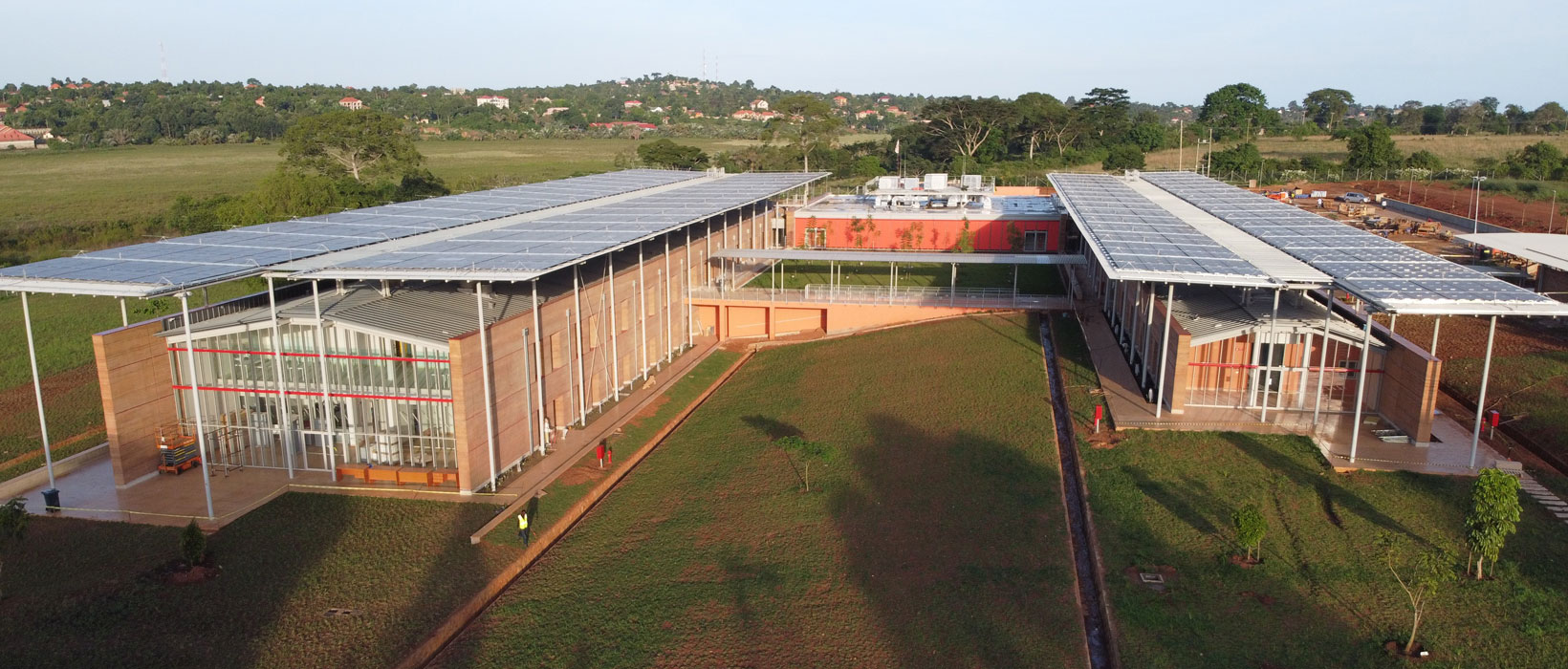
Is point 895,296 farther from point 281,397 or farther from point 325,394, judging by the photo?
point 281,397

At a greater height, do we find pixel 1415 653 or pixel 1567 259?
pixel 1567 259

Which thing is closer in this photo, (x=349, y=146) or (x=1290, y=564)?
(x=1290, y=564)

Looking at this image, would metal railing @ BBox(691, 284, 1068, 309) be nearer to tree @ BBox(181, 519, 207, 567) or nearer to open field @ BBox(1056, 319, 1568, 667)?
open field @ BBox(1056, 319, 1568, 667)

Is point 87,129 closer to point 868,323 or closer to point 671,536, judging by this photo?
point 868,323

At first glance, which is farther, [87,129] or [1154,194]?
[87,129]

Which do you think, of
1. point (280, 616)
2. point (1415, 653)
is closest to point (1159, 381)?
point (1415, 653)

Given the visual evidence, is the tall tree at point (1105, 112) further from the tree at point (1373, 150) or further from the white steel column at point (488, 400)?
the white steel column at point (488, 400)

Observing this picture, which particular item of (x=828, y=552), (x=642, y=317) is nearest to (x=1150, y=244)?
(x=828, y=552)
